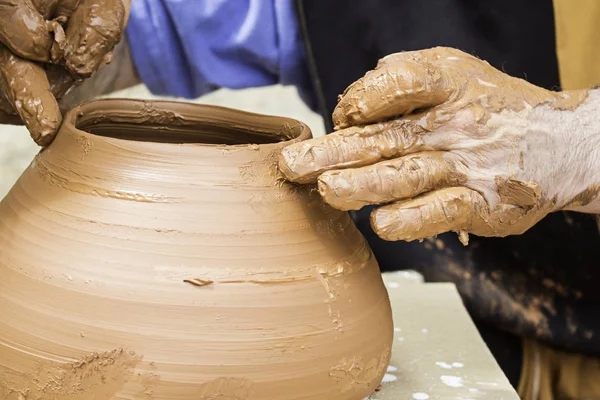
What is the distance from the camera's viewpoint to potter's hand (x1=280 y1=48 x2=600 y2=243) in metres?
0.94

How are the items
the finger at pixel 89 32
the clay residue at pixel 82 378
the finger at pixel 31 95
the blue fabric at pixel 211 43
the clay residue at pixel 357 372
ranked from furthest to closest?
the blue fabric at pixel 211 43 → the finger at pixel 89 32 → the finger at pixel 31 95 → the clay residue at pixel 357 372 → the clay residue at pixel 82 378

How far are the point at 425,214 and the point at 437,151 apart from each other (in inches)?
3.9

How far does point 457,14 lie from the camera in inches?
71.7

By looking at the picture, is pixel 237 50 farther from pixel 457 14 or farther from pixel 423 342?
pixel 423 342

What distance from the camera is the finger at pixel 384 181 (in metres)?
0.93

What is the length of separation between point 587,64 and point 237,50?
3.00 feet

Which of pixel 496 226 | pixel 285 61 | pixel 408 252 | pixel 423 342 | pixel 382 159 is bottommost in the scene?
pixel 408 252

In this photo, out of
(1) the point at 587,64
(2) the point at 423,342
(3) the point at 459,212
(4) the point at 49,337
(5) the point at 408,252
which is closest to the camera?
(4) the point at 49,337

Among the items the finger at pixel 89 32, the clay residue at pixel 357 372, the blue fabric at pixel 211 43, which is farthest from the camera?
the blue fabric at pixel 211 43

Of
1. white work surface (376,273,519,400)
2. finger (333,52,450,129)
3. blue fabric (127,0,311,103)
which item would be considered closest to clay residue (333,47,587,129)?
finger (333,52,450,129)

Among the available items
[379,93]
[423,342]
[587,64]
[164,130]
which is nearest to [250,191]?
[379,93]

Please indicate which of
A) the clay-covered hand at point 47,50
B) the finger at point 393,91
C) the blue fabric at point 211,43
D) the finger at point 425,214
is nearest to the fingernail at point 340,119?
the finger at point 393,91

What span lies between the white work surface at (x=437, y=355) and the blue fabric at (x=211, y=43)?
2.43ft

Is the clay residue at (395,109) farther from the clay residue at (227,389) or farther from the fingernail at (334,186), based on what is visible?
the clay residue at (227,389)
